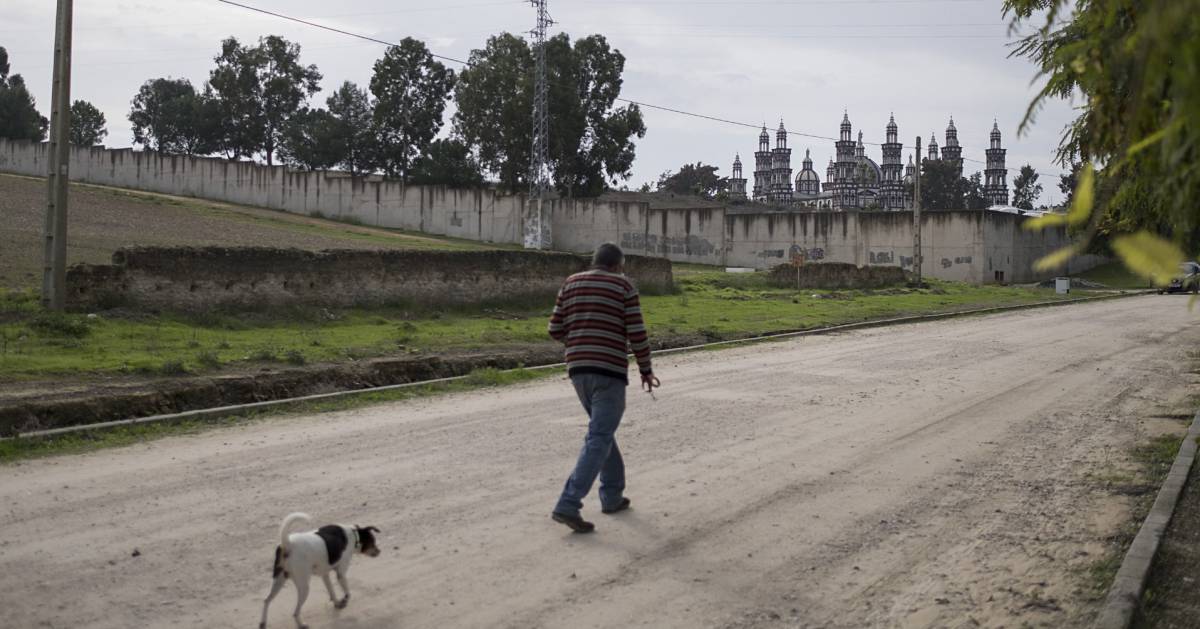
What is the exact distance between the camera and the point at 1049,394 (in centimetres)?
1402

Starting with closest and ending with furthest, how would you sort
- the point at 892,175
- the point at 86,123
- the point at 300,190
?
1. the point at 300,190
2. the point at 86,123
3. the point at 892,175

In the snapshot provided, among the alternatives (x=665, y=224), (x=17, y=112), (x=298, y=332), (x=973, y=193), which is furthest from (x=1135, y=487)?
(x=973, y=193)

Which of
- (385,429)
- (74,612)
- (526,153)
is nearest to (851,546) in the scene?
(74,612)

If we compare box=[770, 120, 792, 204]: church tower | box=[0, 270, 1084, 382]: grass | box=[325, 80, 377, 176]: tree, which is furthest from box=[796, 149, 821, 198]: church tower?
box=[0, 270, 1084, 382]: grass

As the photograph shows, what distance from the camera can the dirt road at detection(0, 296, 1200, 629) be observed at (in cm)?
563

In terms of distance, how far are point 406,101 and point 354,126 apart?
6096 millimetres

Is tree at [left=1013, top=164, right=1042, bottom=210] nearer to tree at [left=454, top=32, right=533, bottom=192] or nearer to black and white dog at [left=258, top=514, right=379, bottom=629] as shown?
tree at [left=454, top=32, right=533, bottom=192]

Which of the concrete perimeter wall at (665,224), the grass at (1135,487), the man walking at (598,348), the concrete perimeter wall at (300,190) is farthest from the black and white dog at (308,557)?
the concrete perimeter wall at (300,190)

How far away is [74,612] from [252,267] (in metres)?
16.2

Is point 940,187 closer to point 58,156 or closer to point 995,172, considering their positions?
point 995,172

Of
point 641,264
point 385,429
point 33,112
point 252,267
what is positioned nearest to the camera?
point 385,429

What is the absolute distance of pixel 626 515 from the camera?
293 inches

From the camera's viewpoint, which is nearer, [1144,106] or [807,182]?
[1144,106]

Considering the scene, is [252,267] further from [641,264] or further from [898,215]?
[898,215]
